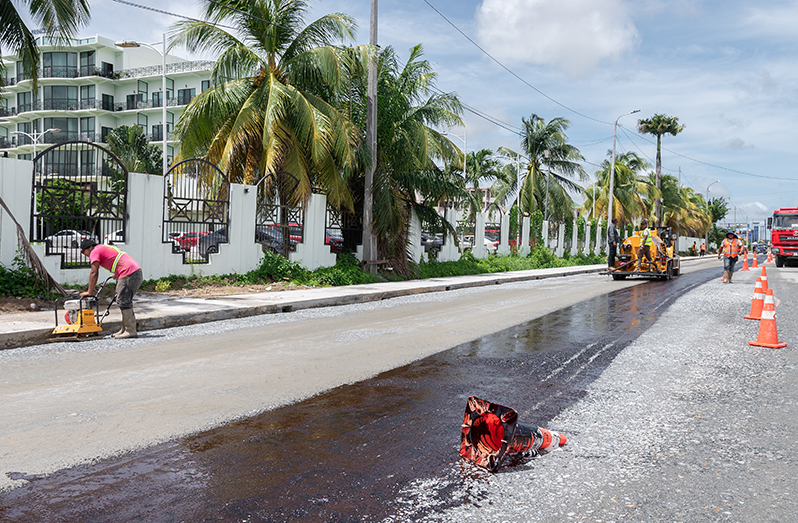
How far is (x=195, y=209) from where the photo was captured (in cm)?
1585

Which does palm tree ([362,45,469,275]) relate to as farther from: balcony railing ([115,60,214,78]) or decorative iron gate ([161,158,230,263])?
balcony railing ([115,60,214,78])

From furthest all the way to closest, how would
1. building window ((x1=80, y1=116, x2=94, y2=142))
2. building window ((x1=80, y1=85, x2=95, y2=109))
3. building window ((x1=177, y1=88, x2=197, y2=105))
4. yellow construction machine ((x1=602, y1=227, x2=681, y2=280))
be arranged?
1. building window ((x1=80, y1=116, x2=94, y2=142))
2. building window ((x1=177, y1=88, x2=197, y2=105))
3. building window ((x1=80, y1=85, x2=95, y2=109))
4. yellow construction machine ((x1=602, y1=227, x2=681, y2=280))

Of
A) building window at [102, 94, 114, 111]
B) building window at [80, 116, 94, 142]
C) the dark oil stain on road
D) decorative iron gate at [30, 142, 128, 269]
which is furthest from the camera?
building window at [102, 94, 114, 111]

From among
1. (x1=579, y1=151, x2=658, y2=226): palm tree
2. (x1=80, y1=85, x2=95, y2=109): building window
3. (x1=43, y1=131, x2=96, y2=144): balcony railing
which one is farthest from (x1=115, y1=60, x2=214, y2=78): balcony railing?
(x1=579, y1=151, x2=658, y2=226): palm tree

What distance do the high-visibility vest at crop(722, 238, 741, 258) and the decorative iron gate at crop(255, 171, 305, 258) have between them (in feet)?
47.1

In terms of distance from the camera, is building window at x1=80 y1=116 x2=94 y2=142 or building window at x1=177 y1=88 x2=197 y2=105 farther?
building window at x1=80 y1=116 x2=94 y2=142

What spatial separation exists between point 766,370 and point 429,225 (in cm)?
1615

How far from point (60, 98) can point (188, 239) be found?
52.7 meters

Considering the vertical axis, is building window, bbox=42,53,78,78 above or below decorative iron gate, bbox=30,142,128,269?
above

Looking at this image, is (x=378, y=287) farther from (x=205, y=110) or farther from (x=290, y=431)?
(x=290, y=431)

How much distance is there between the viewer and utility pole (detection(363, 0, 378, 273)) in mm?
19812

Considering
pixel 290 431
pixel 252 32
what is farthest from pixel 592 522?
pixel 252 32

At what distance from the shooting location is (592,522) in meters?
3.43

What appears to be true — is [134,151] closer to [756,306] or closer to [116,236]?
[116,236]
